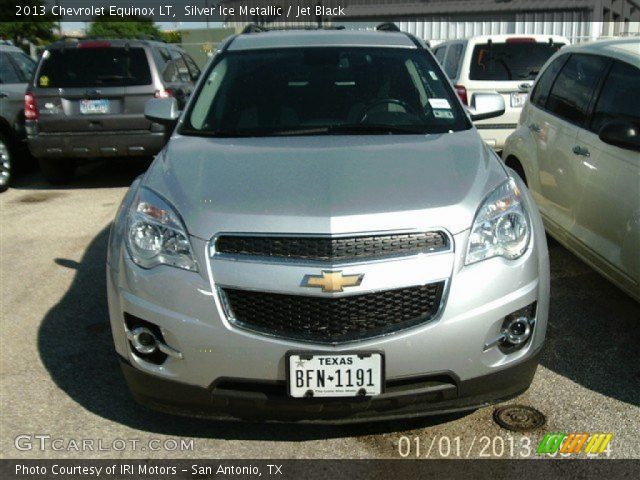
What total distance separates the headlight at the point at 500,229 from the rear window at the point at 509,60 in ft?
21.1

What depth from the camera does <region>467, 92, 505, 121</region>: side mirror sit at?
15.7ft

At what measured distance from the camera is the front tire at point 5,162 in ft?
29.2

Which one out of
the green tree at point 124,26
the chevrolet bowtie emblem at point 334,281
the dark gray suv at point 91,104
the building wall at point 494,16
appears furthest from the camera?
the green tree at point 124,26

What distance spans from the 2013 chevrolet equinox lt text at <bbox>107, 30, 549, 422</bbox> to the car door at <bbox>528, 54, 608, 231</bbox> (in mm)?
1584

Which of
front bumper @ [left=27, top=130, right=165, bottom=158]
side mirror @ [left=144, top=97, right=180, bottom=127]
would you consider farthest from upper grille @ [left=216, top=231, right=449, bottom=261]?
front bumper @ [left=27, top=130, right=165, bottom=158]

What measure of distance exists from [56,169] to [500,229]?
733 centimetres

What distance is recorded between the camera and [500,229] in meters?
3.06

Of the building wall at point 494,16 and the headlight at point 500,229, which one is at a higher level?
the headlight at point 500,229

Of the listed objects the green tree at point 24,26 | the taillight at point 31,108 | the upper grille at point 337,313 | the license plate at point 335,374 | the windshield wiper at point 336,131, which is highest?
the windshield wiper at point 336,131

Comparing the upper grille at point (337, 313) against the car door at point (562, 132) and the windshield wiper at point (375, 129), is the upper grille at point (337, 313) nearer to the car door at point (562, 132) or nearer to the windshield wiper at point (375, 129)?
the windshield wiper at point (375, 129)

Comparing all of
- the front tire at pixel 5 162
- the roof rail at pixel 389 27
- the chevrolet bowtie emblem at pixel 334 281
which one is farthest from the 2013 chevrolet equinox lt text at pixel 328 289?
the front tire at pixel 5 162

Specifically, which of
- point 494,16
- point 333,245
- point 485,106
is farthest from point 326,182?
point 494,16

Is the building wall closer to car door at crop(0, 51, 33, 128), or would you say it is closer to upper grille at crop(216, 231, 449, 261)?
car door at crop(0, 51, 33, 128)

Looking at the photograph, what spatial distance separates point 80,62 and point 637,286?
7.00m
